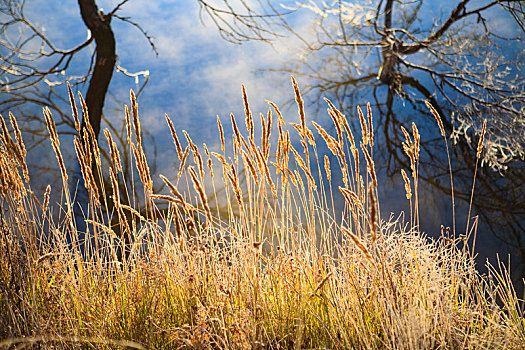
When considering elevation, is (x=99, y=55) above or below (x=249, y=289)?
above

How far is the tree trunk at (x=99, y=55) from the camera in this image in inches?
168

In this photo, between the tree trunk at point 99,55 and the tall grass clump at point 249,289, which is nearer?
the tall grass clump at point 249,289

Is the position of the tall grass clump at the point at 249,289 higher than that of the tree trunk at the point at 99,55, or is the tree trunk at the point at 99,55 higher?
the tree trunk at the point at 99,55

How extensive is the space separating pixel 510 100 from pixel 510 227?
1.53 metres

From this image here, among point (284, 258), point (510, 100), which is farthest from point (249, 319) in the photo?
point (510, 100)

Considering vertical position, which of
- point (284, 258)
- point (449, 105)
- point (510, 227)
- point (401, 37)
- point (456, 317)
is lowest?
point (510, 227)

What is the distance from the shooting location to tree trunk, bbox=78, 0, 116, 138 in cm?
426

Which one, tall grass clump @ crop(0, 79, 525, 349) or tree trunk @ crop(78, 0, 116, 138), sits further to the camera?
tree trunk @ crop(78, 0, 116, 138)

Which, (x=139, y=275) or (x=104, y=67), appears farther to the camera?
(x=104, y=67)

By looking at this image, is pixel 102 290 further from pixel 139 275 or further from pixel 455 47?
pixel 455 47

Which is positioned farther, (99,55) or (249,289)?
(99,55)

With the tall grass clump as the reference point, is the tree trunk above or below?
above

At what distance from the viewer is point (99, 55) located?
4.89 metres

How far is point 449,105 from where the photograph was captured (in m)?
4.39
